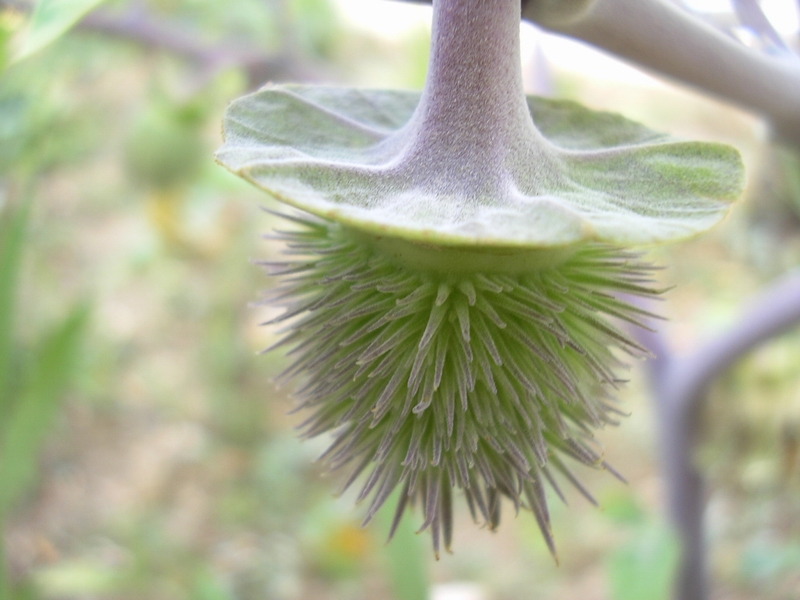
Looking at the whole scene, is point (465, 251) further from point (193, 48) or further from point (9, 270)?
point (193, 48)

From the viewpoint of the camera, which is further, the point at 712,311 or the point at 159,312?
the point at 159,312

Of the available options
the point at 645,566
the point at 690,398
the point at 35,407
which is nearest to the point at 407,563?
the point at 645,566

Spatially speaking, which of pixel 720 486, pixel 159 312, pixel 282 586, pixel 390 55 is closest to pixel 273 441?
pixel 282 586

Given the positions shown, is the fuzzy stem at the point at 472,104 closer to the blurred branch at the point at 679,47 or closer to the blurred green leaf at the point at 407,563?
the blurred branch at the point at 679,47

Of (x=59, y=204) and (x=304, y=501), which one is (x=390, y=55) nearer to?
(x=59, y=204)

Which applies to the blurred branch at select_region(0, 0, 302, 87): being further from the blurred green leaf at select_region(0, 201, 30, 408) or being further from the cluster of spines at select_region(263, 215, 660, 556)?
the cluster of spines at select_region(263, 215, 660, 556)

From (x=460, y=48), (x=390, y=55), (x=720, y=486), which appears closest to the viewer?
(x=460, y=48)

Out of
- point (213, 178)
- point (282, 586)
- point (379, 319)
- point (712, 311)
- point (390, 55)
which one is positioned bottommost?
point (282, 586)

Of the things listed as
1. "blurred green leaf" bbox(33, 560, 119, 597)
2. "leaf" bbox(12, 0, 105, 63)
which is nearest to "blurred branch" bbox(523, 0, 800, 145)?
"leaf" bbox(12, 0, 105, 63)
